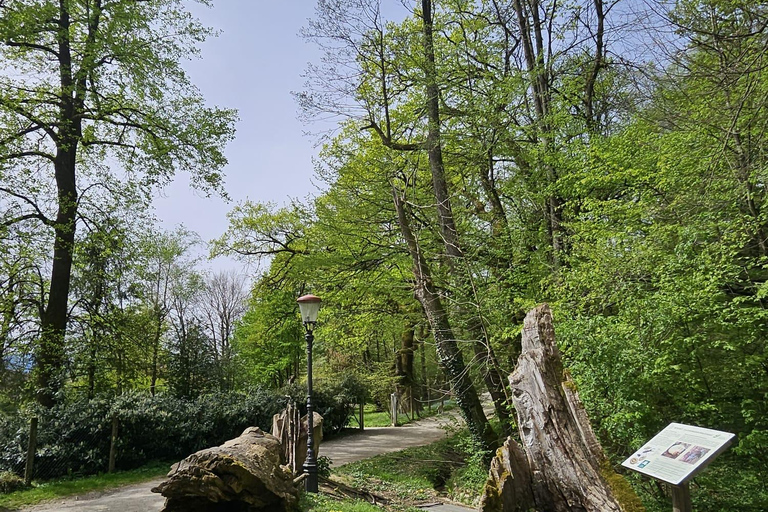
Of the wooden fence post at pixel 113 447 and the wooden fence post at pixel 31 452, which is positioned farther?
the wooden fence post at pixel 113 447

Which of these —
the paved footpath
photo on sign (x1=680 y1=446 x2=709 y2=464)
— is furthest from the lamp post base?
photo on sign (x1=680 y1=446 x2=709 y2=464)

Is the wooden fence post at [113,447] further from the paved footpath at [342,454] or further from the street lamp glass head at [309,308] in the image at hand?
the street lamp glass head at [309,308]

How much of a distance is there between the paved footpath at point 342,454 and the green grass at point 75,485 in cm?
37

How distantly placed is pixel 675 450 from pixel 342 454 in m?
10.2

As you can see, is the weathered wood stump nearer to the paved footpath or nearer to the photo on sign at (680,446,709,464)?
the paved footpath

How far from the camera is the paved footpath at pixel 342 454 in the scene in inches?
272

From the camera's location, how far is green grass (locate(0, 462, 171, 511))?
744cm

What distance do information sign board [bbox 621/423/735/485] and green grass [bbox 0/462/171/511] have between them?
873cm

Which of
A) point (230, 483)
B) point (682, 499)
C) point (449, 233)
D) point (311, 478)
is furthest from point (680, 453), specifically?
point (449, 233)

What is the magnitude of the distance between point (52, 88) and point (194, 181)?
150 inches

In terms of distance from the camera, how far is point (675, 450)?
3.10 m

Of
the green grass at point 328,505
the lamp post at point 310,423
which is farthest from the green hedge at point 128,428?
the green grass at point 328,505

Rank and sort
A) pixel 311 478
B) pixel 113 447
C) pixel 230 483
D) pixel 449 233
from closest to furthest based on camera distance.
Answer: pixel 230 483 → pixel 311 478 → pixel 449 233 → pixel 113 447

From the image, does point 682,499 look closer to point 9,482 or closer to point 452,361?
point 452,361
